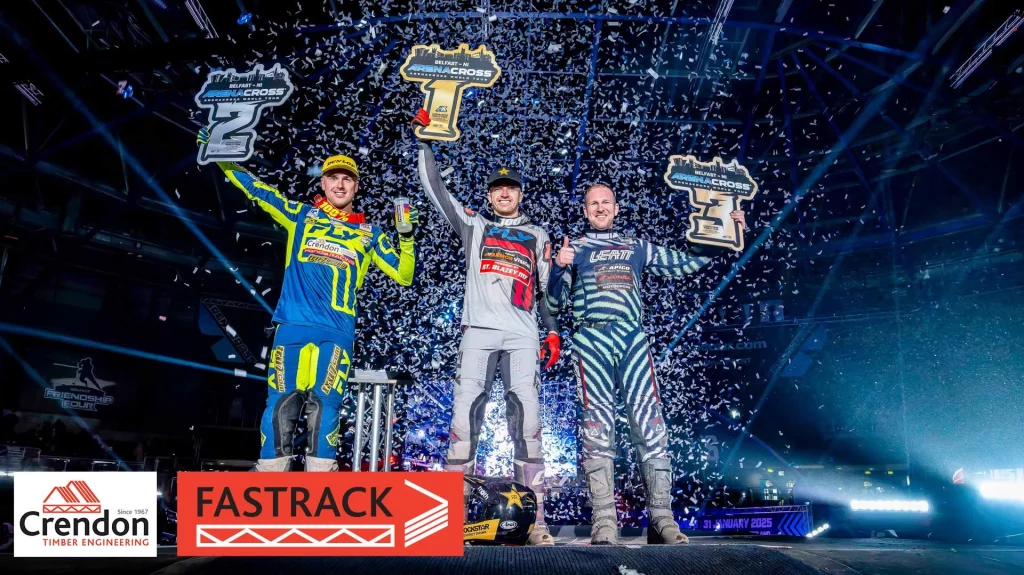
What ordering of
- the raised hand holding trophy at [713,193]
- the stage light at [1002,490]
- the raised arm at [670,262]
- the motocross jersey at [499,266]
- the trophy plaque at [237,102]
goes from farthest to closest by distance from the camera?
the stage light at [1002,490]
the raised hand holding trophy at [713,193]
the trophy plaque at [237,102]
the raised arm at [670,262]
the motocross jersey at [499,266]

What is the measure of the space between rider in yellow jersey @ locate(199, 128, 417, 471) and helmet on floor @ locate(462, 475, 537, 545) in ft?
2.95

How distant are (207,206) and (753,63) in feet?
37.9

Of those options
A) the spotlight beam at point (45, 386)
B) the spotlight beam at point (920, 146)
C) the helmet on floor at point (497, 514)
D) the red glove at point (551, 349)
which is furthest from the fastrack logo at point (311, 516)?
the spotlight beam at point (920, 146)

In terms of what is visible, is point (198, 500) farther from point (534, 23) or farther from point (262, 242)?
point (262, 242)

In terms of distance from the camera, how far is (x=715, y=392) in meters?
15.6

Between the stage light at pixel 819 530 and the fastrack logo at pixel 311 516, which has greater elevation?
the fastrack logo at pixel 311 516

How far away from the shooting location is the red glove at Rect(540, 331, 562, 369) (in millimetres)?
4203

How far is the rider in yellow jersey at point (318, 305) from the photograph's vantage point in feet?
11.8

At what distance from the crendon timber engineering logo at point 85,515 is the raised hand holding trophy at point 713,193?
4315 mm

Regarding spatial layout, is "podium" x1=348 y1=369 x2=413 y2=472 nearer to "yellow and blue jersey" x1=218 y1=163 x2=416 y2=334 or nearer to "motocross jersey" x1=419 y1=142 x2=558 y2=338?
"yellow and blue jersey" x1=218 y1=163 x2=416 y2=334

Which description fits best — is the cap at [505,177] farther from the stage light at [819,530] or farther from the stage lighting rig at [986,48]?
the stage lighting rig at [986,48]

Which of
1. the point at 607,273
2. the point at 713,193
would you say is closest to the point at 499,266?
the point at 607,273

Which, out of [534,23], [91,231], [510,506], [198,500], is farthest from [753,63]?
[91,231]

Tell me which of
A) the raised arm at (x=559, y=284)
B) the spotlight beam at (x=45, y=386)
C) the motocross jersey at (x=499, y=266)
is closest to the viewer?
the motocross jersey at (x=499, y=266)
